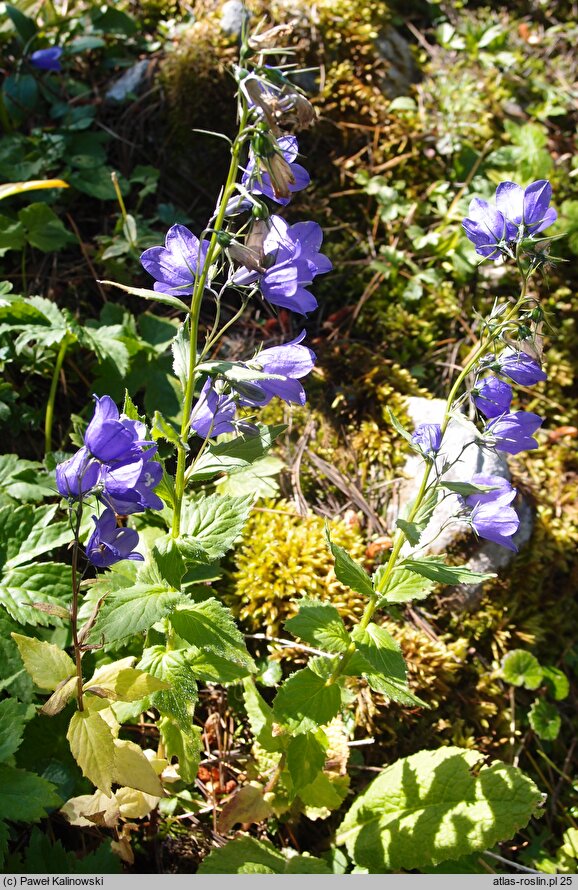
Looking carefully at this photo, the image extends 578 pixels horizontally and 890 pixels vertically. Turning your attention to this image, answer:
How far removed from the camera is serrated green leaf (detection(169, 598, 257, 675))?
6.08 ft

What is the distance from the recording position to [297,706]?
212 centimetres

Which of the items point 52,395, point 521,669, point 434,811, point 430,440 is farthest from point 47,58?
point 434,811

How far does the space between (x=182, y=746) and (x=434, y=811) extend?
863mm

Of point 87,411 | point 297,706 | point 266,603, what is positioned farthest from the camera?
point 87,411

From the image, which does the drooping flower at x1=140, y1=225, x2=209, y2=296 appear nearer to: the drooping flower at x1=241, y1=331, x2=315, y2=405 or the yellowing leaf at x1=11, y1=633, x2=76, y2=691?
the drooping flower at x1=241, y1=331, x2=315, y2=405

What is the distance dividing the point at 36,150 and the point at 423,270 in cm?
214

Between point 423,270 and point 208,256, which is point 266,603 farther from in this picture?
point 423,270

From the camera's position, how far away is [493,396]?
2037mm

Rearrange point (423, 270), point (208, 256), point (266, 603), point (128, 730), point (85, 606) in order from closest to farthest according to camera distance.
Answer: point (208, 256) < point (85, 606) < point (128, 730) < point (266, 603) < point (423, 270)

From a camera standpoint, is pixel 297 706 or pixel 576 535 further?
pixel 576 535

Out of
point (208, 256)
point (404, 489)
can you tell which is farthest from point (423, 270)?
point (208, 256)

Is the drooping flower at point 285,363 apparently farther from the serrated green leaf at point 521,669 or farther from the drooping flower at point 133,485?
the serrated green leaf at point 521,669

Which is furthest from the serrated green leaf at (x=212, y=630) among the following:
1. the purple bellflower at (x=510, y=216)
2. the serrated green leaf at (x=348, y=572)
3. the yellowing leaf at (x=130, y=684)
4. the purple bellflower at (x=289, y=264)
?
the purple bellflower at (x=510, y=216)

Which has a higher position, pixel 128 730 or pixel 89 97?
pixel 89 97
